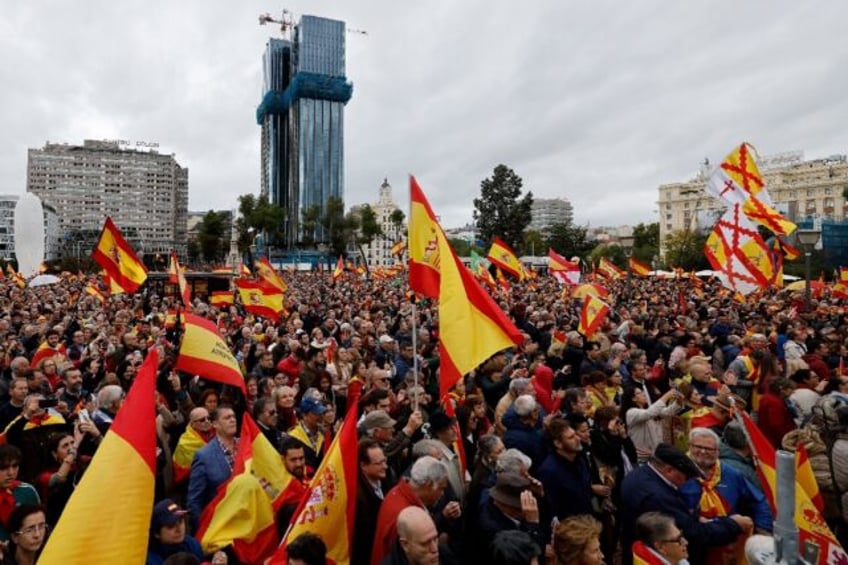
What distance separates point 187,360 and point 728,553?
4.86 m

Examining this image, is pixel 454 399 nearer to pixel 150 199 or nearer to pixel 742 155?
pixel 742 155

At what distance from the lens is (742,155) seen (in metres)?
13.1

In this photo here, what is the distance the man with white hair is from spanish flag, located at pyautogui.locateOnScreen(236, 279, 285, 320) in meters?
10.7

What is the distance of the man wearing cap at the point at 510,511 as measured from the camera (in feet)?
11.4

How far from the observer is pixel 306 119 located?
123875 millimetres

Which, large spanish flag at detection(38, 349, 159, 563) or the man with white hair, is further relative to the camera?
the man with white hair

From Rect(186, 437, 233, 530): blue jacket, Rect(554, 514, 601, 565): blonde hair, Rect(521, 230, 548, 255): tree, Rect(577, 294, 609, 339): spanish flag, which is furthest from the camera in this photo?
Rect(521, 230, 548, 255): tree

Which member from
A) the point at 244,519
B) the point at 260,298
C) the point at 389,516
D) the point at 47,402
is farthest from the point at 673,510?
the point at 260,298

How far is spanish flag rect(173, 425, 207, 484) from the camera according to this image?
196 inches

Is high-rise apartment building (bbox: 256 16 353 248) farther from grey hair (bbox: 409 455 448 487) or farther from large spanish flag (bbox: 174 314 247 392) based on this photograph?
grey hair (bbox: 409 455 448 487)

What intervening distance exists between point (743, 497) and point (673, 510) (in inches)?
30.2

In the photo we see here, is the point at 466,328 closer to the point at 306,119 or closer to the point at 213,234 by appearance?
the point at 213,234

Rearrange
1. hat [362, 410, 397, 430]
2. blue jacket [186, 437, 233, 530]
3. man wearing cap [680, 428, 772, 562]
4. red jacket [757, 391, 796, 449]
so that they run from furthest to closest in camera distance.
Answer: red jacket [757, 391, 796, 449], hat [362, 410, 397, 430], blue jacket [186, 437, 233, 530], man wearing cap [680, 428, 772, 562]

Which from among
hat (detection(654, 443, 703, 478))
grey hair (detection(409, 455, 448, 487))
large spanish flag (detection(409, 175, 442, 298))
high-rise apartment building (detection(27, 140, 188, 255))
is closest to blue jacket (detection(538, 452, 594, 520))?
hat (detection(654, 443, 703, 478))
